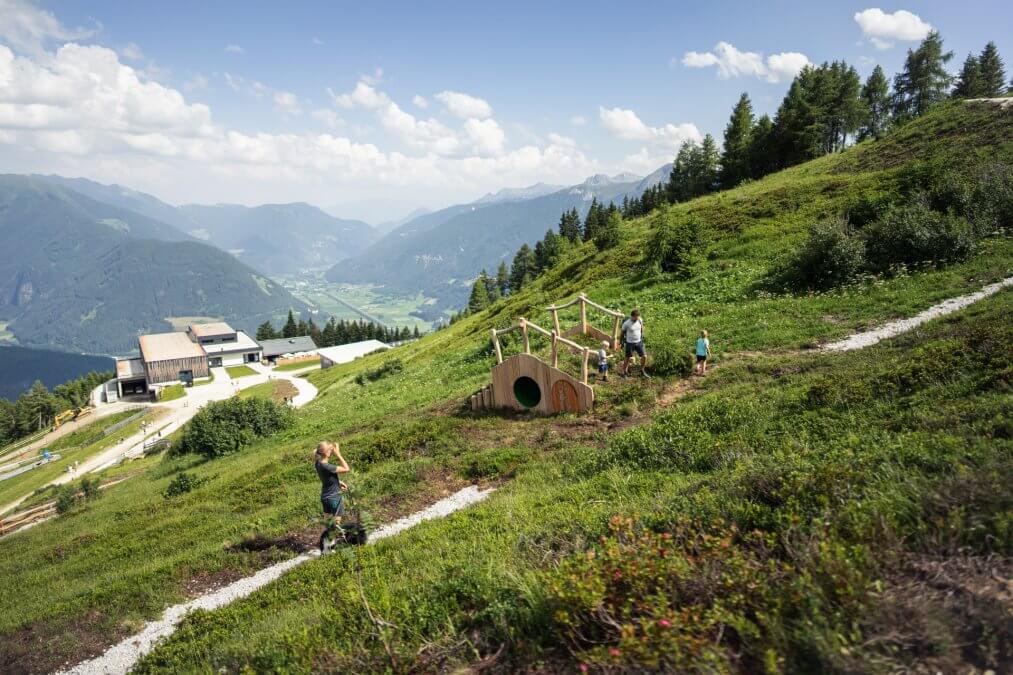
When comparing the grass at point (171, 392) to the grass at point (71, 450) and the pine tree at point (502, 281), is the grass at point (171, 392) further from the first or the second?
the pine tree at point (502, 281)

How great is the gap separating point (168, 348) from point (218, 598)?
366ft

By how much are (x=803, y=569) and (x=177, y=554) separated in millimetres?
13196

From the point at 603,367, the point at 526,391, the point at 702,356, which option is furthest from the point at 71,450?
the point at 702,356

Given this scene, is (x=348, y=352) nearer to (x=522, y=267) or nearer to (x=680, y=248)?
(x=522, y=267)

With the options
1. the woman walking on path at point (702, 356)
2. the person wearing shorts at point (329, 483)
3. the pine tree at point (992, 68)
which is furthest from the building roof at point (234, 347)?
the pine tree at point (992, 68)

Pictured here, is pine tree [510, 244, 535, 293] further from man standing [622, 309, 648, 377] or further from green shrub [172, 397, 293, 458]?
man standing [622, 309, 648, 377]

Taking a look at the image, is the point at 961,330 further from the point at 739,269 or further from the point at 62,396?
the point at 62,396

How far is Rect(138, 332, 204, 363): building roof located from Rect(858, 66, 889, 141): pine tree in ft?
411

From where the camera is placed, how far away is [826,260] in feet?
74.4

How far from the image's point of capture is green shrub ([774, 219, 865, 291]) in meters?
22.0

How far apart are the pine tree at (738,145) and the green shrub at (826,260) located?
179 ft

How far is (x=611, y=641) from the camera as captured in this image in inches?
177

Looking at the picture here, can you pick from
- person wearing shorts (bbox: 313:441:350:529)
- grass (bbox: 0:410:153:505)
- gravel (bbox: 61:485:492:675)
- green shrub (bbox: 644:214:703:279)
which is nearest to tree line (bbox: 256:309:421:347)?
grass (bbox: 0:410:153:505)

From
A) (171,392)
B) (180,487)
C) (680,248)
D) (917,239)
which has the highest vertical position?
(680,248)
